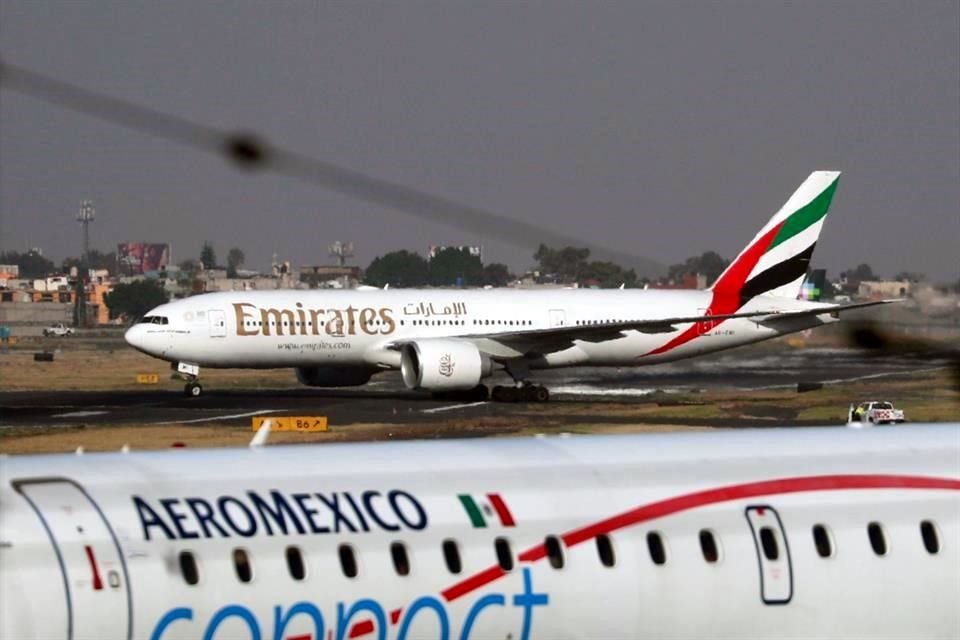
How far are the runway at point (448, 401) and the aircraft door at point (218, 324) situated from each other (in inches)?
100

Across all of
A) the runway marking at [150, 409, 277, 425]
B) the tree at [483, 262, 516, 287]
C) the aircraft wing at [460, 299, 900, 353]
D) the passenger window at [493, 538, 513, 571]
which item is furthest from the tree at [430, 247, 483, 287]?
the passenger window at [493, 538, 513, 571]

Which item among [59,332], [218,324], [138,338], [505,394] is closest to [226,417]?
[218,324]

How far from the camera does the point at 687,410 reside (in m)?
59.2

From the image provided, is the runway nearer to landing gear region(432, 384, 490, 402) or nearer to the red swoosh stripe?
landing gear region(432, 384, 490, 402)

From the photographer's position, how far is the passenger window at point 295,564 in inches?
510

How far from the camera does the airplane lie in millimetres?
12297

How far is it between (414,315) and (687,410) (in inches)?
446

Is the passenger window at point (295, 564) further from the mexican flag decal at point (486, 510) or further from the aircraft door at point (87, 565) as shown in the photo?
the mexican flag decal at point (486, 510)

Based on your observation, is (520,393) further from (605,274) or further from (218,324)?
(605,274)

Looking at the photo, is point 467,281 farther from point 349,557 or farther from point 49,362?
point 349,557

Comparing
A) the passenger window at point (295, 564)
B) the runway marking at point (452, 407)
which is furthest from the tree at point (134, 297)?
the passenger window at point (295, 564)

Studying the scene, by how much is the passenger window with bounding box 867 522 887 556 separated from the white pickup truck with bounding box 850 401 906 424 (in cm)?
3535

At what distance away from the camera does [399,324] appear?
64.3 metres

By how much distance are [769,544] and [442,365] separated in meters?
45.7
